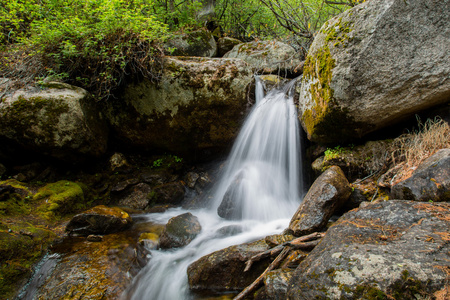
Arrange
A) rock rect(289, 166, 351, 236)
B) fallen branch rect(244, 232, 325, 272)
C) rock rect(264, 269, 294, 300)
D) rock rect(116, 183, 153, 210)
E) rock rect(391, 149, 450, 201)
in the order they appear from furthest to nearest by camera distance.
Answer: rock rect(116, 183, 153, 210), rock rect(289, 166, 351, 236), fallen branch rect(244, 232, 325, 272), rock rect(391, 149, 450, 201), rock rect(264, 269, 294, 300)

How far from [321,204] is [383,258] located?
156 cm

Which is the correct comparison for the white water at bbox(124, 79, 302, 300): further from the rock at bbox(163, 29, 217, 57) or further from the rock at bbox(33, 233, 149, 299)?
the rock at bbox(163, 29, 217, 57)

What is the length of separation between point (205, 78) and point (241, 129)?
1.73m

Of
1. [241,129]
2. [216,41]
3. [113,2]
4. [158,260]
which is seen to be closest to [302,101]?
[241,129]

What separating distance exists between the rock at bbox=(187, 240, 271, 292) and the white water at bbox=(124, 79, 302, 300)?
24 cm

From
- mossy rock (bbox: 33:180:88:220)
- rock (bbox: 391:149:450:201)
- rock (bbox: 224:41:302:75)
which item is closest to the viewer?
rock (bbox: 391:149:450:201)

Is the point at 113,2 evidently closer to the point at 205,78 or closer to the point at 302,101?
the point at 205,78

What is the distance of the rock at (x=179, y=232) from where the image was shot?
3.81 metres

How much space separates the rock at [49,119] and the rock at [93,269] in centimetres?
254

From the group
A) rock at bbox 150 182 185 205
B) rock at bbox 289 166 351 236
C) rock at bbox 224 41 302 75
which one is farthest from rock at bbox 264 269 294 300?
rock at bbox 224 41 302 75

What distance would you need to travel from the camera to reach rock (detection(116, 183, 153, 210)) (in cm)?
553

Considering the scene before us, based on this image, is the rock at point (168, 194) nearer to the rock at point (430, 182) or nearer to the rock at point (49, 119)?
the rock at point (49, 119)

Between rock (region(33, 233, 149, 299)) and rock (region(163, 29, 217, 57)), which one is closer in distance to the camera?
rock (region(33, 233, 149, 299))

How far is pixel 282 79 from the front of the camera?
7.04 metres
